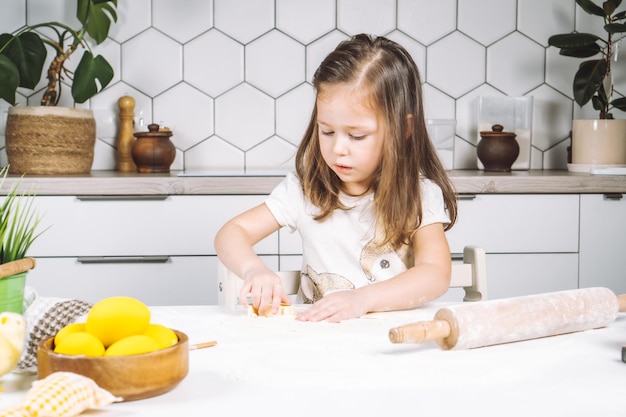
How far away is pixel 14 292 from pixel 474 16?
2.12 meters

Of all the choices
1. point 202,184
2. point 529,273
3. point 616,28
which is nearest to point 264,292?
point 202,184

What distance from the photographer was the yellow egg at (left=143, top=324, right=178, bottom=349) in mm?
642

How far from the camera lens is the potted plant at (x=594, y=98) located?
2311 mm

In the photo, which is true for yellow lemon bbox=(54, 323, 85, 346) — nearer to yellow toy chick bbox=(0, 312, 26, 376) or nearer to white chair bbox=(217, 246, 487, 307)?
yellow toy chick bbox=(0, 312, 26, 376)

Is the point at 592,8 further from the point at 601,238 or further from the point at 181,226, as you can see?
the point at 181,226

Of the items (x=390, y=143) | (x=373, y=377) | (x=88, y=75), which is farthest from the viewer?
(x=88, y=75)

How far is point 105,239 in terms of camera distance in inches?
76.9

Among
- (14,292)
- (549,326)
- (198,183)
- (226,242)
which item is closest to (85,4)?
(198,183)

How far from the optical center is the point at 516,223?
80.2 inches

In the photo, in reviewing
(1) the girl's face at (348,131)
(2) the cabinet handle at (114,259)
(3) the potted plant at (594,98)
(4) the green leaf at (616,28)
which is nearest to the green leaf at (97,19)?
(2) the cabinet handle at (114,259)

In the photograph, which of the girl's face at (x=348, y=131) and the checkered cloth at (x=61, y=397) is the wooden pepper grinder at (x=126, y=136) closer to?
the girl's face at (x=348, y=131)

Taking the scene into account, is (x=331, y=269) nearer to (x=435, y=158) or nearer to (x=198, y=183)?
(x=435, y=158)

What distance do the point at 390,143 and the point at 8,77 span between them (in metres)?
1.11

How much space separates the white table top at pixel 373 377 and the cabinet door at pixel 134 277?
1.07 m
